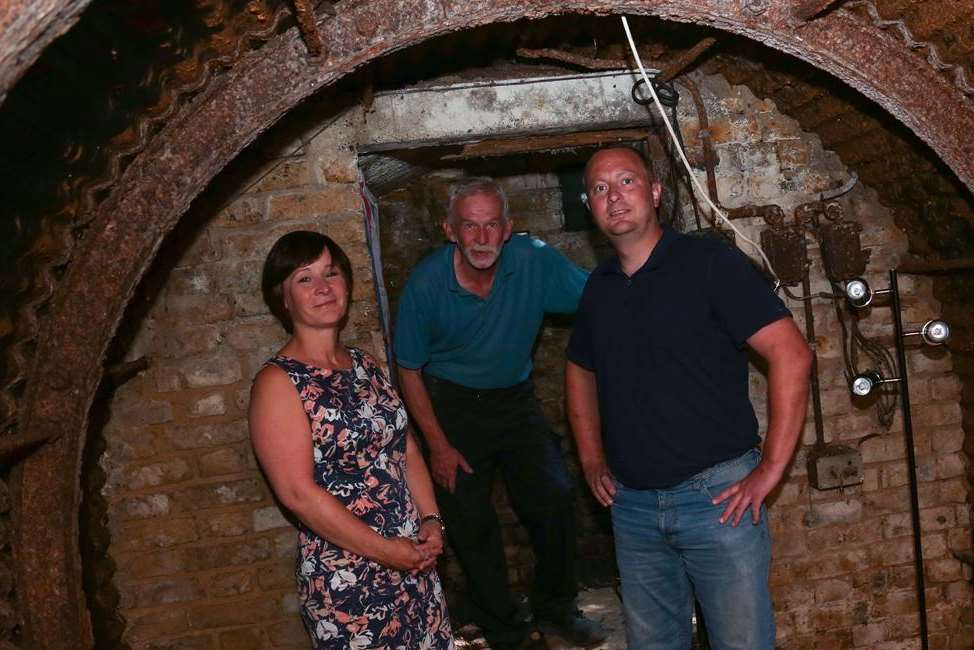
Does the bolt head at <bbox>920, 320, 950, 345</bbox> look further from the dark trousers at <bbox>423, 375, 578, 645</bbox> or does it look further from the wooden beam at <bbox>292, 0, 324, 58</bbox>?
the wooden beam at <bbox>292, 0, 324, 58</bbox>

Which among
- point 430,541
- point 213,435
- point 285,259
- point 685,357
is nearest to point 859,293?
point 685,357

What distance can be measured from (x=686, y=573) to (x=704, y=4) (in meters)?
1.82

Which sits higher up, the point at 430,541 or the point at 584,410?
the point at 584,410

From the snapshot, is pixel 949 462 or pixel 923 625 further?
pixel 949 462

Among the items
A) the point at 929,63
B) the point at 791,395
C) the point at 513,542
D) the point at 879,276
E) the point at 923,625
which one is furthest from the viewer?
the point at 513,542

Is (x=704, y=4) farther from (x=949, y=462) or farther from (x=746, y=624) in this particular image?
(x=949, y=462)

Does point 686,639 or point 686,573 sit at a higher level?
point 686,573

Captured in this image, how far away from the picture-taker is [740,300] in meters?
2.52

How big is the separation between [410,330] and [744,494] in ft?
5.69

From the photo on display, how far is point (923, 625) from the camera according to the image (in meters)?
3.60

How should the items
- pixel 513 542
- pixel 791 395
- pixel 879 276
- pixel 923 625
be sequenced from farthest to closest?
pixel 513 542 < pixel 879 276 < pixel 923 625 < pixel 791 395

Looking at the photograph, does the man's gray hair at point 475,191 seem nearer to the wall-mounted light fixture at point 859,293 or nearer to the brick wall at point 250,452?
the brick wall at point 250,452

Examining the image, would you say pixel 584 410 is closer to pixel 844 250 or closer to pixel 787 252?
pixel 787 252

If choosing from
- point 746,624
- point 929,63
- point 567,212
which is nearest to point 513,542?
point 567,212
